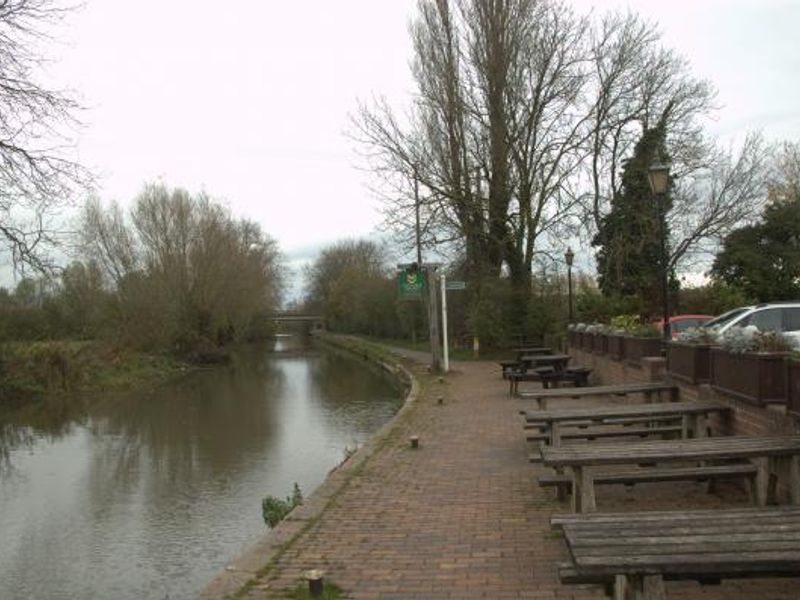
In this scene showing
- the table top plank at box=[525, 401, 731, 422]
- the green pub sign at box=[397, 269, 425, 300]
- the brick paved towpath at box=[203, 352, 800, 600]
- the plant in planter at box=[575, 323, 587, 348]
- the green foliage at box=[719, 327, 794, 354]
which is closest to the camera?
the brick paved towpath at box=[203, 352, 800, 600]

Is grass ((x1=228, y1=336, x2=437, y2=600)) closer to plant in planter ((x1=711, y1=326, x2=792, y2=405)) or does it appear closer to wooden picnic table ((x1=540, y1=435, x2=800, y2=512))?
wooden picnic table ((x1=540, y1=435, x2=800, y2=512))

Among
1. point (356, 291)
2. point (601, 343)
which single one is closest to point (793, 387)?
point (601, 343)

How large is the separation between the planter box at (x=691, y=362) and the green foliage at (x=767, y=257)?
24565 millimetres

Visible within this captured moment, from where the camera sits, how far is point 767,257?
33094mm

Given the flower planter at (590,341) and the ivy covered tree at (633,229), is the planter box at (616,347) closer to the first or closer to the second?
the flower planter at (590,341)

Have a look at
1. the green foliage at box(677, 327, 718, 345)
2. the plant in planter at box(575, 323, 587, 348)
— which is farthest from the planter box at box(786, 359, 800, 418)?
the plant in planter at box(575, 323, 587, 348)

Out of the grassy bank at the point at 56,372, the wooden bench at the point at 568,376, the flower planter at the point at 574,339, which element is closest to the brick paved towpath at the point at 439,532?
the wooden bench at the point at 568,376

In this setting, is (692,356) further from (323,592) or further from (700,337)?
(323,592)

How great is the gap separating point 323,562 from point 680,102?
27111mm

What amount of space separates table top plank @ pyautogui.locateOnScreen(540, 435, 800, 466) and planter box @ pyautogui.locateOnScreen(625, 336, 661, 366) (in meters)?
6.40

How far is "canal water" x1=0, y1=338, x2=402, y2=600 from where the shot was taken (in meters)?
8.37

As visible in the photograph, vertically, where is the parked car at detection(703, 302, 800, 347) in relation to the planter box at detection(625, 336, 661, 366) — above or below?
above

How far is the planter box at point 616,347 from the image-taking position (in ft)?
47.8

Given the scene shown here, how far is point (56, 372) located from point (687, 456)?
89.3 ft
